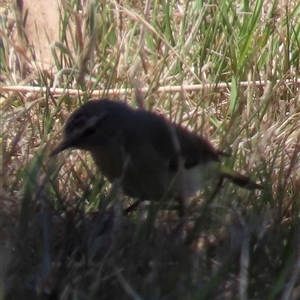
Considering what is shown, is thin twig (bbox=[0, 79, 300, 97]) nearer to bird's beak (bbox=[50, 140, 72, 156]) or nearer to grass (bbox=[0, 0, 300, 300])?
grass (bbox=[0, 0, 300, 300])

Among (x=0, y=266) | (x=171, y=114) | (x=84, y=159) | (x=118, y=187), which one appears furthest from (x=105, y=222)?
(x=171, y=114)

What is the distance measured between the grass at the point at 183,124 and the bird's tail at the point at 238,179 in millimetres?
35

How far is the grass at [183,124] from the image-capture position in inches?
106

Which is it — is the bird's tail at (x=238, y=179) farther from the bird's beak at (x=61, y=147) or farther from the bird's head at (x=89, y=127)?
the bird's beak at (x=61, y=147)

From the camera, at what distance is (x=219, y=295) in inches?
106

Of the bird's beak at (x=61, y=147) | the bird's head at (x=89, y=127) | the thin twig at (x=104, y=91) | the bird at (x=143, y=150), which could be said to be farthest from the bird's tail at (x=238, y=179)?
the thin twig at (x=104, y=91)

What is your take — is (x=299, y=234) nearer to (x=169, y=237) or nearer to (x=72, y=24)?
(x=169, y=237)

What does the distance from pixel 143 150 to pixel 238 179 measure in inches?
16.3

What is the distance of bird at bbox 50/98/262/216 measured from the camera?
11.1 ft

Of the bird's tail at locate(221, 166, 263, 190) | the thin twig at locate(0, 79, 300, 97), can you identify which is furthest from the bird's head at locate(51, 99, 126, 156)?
the thin twig at locate(0, 79, 300, 97)

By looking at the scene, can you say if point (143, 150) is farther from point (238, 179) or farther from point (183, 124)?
point (183, 124)

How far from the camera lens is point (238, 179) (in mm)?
3420

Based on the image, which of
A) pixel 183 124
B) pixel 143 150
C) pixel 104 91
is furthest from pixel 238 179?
pixel 104 91

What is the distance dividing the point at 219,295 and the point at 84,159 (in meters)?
1.35
